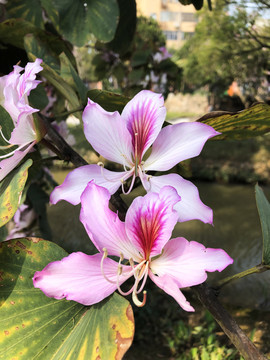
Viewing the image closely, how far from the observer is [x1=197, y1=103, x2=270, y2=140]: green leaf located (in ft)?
0.88

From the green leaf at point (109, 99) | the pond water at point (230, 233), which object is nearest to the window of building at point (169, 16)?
the pond water at point (230, 233)

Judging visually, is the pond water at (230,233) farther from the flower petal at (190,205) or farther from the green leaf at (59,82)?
the flower petal at (190,205)

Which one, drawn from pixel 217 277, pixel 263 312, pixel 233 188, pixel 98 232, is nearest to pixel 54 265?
pixel 98 232

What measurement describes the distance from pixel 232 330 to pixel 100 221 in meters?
0.11

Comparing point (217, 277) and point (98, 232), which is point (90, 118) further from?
point (217, 277)

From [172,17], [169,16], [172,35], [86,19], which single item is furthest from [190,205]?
[172,35]

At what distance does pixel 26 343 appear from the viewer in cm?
25

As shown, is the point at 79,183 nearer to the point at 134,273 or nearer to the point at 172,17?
the point at 134,273

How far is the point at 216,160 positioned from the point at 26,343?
539 centimetres

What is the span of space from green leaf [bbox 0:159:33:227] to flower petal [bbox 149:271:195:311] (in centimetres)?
10

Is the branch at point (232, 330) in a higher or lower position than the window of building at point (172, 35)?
higher

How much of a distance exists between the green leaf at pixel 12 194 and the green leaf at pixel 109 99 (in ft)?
0.27

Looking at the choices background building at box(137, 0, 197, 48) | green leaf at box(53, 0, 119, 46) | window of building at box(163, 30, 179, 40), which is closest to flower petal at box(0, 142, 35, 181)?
green leaf at box(53, 0, 119, 46)

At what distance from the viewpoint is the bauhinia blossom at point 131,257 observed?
8.8 inches
